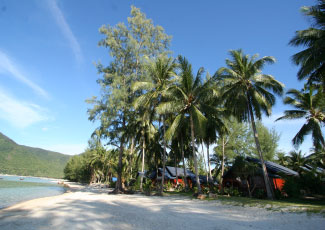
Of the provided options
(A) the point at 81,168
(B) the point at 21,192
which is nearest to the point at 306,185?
(B) the point at 21,192

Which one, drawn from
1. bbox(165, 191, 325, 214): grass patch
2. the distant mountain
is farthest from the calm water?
the distant mountain

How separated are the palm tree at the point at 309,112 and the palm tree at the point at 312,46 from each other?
7779mm

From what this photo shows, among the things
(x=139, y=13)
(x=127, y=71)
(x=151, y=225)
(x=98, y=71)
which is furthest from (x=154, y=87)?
(x=151, y=225)

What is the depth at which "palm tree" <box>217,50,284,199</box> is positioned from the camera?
1634 cm

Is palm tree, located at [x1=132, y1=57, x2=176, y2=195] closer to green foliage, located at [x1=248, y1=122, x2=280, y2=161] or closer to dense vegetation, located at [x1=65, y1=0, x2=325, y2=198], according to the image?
dense vegetation, located at [x1=65, y1=0, x2=325, y2=198]

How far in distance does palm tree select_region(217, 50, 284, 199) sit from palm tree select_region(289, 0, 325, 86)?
140 inches

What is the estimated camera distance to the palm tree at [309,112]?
1857cm

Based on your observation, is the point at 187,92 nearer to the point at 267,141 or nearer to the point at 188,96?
the point at 188,96

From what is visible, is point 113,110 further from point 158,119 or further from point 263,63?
point 263,63

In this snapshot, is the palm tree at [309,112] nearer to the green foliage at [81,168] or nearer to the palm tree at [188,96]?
the palm tree at [188,96]

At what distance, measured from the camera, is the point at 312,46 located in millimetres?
11664

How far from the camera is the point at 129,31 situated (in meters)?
21.5

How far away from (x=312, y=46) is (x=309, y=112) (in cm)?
1086

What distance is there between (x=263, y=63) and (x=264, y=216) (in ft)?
46.3
